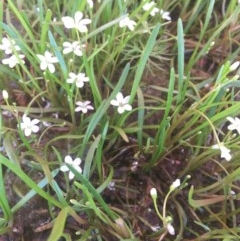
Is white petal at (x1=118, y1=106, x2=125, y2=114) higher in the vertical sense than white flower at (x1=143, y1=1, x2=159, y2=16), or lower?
lower

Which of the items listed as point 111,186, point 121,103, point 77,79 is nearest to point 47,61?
point 77,79

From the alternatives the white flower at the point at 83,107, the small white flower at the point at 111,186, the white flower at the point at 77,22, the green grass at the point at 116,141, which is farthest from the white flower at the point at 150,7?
the small white flower at the point at 111,186

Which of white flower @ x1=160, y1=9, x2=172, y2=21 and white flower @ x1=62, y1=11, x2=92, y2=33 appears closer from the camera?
white flower @ x1=62, y1=11, x2=92, y2=33

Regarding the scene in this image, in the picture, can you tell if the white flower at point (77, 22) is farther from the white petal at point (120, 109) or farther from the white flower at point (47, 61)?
the white petal at point (120, 109)

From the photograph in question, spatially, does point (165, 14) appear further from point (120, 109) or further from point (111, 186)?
point (111, 186)

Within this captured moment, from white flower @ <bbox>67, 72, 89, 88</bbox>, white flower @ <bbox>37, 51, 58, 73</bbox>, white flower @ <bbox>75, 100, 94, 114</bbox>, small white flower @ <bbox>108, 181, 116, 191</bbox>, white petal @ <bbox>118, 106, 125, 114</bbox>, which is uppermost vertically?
white flower @ <bbox>37, 51, 58, 73</bbox>

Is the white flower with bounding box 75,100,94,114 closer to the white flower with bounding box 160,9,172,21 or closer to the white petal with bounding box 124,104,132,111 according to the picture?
the white petal with bounding box 124,104,132,111

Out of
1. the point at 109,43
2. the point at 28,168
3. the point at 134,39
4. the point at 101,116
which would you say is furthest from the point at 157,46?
the point at 28,168

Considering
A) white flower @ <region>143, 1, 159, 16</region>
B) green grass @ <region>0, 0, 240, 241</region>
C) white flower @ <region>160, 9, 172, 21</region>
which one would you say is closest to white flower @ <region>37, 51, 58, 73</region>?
green grass @ <region>0, 0, 240, 241</region>

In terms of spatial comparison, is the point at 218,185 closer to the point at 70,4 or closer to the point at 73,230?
the point at 73,230
